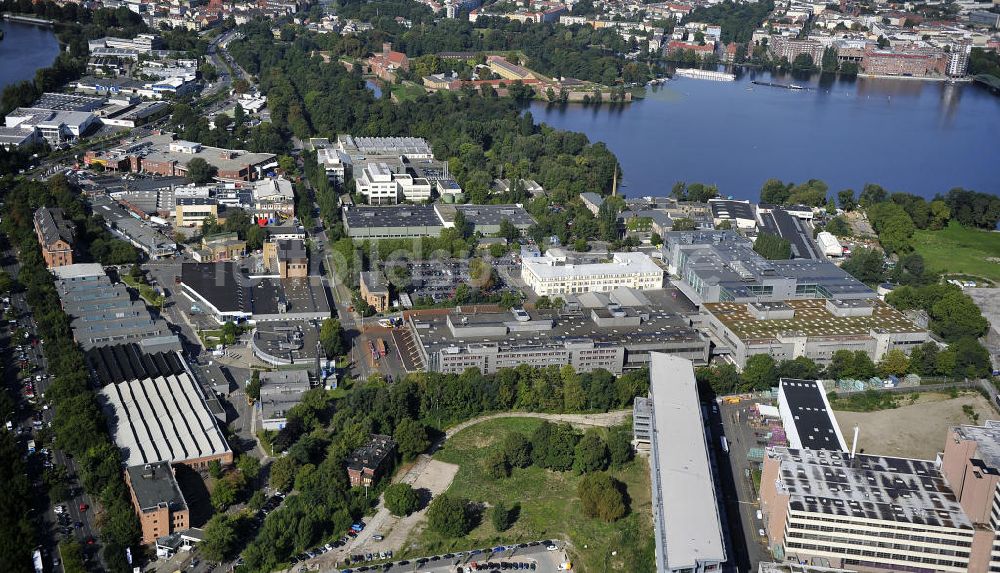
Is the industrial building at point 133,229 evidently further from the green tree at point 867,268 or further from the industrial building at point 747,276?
the green tree at point 867,268

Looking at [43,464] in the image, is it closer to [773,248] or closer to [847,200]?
[773,248]

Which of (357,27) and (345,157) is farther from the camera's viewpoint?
(357,27)

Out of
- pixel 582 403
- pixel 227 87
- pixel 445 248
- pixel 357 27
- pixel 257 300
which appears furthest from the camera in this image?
pixel 357 27

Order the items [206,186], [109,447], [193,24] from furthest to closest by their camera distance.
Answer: [193,24] < [206,186] < [109,447]

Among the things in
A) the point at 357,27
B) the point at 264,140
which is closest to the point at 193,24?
the point at 357,27

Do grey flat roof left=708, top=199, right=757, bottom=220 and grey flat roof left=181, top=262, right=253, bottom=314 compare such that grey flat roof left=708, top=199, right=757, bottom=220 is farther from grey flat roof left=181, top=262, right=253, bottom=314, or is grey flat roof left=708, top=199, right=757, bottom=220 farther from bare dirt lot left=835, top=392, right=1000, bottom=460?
grey flat roof left=181, top=262, right=253, bottom=314

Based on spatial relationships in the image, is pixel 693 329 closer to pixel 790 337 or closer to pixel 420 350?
pixel 790 337
